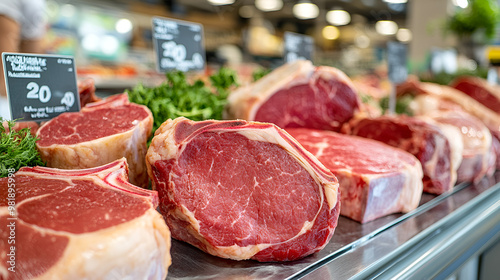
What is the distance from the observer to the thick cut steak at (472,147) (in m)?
2.11

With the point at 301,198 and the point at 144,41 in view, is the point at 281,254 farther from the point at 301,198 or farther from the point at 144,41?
the point at 144,41

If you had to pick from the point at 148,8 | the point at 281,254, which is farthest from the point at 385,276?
the point at 148,8

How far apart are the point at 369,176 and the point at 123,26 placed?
8868 millimetres

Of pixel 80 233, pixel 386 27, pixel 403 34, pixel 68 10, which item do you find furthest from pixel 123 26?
pixel 403 34

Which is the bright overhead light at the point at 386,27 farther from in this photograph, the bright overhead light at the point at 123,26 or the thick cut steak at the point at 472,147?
the thick cut steak at the point at 472,147

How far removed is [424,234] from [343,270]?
505 mm

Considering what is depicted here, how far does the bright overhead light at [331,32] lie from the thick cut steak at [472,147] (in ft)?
51.5

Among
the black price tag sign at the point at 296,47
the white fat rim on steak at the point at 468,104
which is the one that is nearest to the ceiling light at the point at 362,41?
the white fat rim on steak at the point at 468,104

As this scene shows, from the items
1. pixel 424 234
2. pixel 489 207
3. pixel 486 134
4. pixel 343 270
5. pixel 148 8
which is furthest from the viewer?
pixel 148 8

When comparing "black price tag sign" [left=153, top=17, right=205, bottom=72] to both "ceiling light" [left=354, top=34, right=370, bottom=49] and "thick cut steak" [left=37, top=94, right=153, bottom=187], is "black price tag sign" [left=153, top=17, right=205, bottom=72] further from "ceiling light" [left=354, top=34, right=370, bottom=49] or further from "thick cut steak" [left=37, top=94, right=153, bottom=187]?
"ceiling light" [left=354, top=34, right=370, bottom=49]

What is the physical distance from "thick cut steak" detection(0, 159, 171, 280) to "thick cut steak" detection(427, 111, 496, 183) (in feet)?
5.90

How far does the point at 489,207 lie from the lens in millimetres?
1911

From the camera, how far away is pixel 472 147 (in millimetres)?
2172

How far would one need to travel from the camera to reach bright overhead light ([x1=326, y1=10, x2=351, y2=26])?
48.9 feet
